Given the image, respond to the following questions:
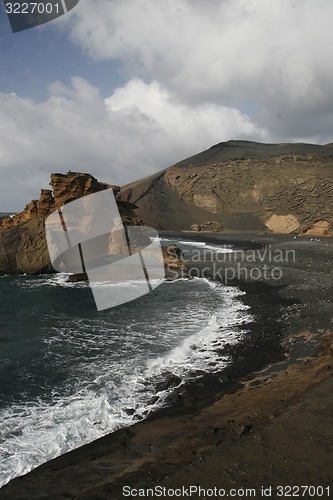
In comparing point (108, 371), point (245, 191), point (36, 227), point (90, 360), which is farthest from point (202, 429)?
point (245, 191)

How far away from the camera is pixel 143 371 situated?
9156 millimetres

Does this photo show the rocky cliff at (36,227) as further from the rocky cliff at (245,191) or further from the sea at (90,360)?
the rocky cliff at (245,191)

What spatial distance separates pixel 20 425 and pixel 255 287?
50.1ft

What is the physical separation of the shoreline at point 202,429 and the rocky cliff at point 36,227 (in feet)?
68.6

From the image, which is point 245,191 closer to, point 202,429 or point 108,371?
point 108,371

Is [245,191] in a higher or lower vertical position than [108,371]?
higher

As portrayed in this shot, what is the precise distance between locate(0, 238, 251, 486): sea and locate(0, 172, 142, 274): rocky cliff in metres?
8.31

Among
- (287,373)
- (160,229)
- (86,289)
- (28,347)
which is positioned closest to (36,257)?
(86,289)

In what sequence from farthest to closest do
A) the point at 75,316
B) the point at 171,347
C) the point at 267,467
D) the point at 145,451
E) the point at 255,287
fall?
the point at 255,287, the point at 75,316, the point at 171,347, the point at 145,451, the point at 267,467

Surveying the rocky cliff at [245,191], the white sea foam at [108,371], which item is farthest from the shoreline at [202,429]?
the rocky cliff at [245,191]

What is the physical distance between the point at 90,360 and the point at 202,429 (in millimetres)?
5616

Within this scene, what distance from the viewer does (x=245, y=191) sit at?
6769cm

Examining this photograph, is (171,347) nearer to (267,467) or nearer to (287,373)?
(287,373)

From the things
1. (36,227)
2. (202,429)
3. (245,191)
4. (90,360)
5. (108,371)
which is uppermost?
(245,191)
